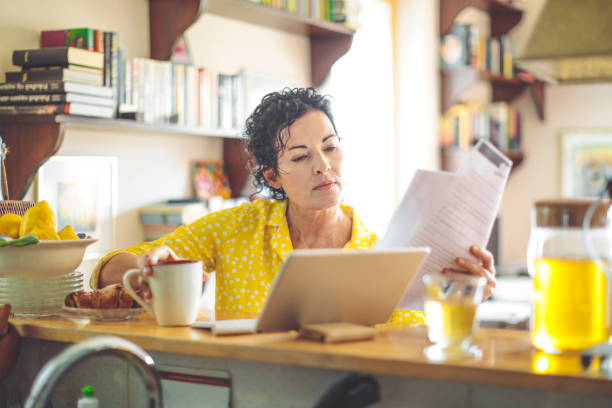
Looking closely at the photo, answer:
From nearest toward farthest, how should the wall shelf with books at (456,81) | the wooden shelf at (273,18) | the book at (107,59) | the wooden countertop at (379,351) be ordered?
1. the wooden countertop at (379,351)
2. the book at (107,59)
3. the wooden shelf at (273,18)
4. the wall shelf with books at (456,81)

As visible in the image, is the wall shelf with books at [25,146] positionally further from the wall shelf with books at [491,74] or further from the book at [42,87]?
the wall shelf with books at [491,74]

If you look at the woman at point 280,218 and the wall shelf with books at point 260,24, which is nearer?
the woman at point 280,218

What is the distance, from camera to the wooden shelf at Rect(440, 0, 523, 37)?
437 cm

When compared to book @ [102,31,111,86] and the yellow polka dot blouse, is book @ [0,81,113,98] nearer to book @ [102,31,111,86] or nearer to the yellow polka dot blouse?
book @ [102,31,111,86]

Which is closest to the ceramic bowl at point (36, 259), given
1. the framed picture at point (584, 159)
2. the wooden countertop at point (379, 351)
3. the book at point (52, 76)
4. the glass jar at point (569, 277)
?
the wooden countertop at point (379, 351)

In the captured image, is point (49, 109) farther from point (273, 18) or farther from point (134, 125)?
point (273, 18)

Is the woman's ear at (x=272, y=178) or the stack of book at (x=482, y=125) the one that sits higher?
the stack of book at (x=482, y=125)

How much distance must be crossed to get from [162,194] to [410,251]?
5.69ft

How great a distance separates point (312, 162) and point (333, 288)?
2.29 feet

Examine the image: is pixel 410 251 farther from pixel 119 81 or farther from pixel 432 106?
pixel 432 106

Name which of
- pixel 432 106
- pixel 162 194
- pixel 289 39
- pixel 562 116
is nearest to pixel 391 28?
pixel 432 106

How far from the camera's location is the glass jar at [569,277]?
105cm

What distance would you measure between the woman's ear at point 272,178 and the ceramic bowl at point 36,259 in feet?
2.17

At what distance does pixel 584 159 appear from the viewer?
489cm
